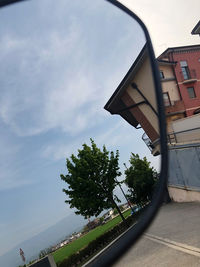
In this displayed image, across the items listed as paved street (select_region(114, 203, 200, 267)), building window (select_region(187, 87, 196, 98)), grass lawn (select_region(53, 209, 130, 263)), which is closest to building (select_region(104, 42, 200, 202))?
building window (select_region(187, 87, 196, 98))

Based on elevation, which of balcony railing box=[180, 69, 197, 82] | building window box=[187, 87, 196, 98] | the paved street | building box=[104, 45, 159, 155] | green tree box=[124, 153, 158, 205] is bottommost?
the paved street

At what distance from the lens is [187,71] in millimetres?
26469

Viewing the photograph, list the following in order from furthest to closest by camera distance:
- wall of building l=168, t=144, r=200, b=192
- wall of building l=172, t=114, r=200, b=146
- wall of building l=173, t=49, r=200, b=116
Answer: wall of building l=173, t=49, r=200, b=116
wall of building l=168, t=144, r=200, b=192
wall of building l=172, t=114, r=200, b=146

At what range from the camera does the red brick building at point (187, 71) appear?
25.0 meters

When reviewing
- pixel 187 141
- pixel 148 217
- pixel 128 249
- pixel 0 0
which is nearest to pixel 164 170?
pixel 148 217

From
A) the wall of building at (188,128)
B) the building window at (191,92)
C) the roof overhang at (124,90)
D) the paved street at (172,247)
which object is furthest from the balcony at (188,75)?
the roof overhang at (124,90)

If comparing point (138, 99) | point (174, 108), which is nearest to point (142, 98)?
point (138, 99)

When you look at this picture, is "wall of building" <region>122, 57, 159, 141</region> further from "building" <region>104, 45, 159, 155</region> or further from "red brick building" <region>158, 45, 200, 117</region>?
"red brick building" <region>158, 45, 200, 117</region>

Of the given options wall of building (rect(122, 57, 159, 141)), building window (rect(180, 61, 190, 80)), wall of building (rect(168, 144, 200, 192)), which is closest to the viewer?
wall of building (rect(122, 57, 159, 141))

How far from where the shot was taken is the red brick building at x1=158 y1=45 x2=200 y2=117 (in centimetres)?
2502

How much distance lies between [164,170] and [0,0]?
26.3 inches

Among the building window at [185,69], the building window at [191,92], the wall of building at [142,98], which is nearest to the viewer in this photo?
the wall of building at [142,98]

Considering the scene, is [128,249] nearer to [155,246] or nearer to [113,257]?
[113,257]

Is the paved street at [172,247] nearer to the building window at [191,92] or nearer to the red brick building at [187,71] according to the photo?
the red brick building at [187,71]
